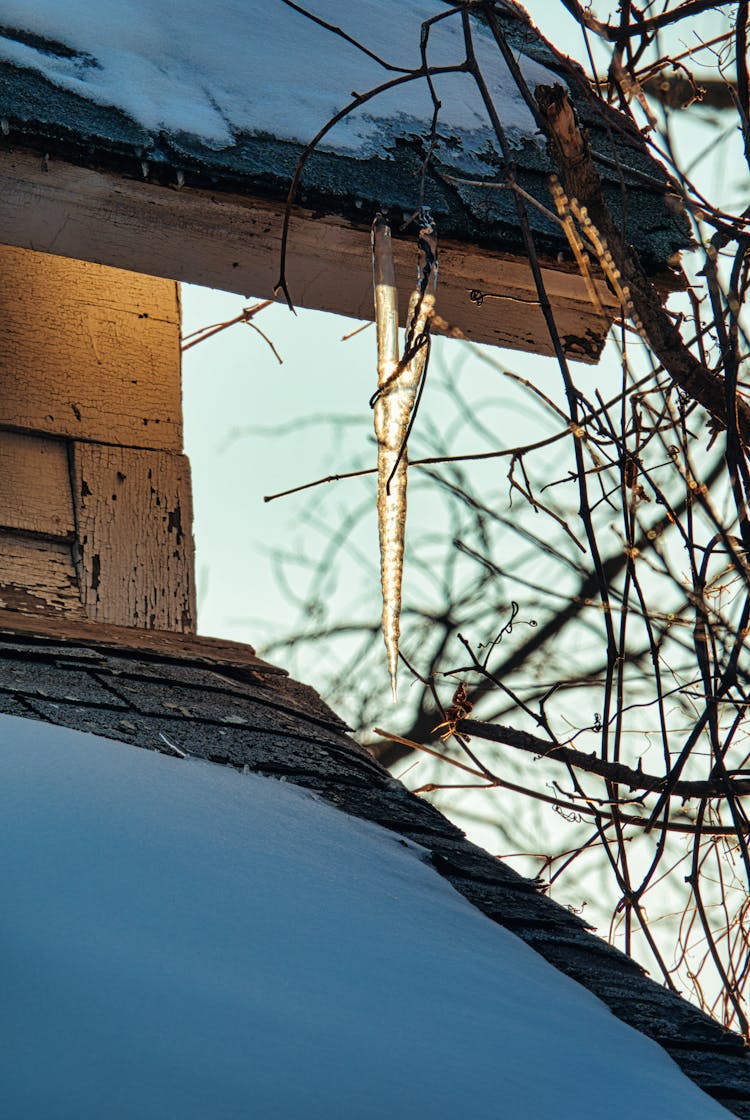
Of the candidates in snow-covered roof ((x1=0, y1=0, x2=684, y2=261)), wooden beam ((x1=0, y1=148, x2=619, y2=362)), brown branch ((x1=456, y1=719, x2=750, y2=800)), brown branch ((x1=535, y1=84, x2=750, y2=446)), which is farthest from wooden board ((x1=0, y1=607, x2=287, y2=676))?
brown branch ((x1=535, y1=84, x2=750, y2=446))

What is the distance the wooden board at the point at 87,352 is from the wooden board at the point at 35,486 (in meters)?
0.04

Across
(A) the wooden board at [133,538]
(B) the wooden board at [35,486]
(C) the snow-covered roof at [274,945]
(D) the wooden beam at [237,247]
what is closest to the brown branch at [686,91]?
(D) the wooden beam at [237,247]

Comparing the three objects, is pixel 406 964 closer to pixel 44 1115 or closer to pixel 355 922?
pixel 355 922

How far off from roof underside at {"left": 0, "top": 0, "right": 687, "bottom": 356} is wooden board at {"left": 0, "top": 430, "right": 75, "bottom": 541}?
1.78ft

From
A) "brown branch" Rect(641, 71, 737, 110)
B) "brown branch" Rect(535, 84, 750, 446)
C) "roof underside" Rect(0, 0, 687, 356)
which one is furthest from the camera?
"brown branch" Rect(535, 84, 750, 446)

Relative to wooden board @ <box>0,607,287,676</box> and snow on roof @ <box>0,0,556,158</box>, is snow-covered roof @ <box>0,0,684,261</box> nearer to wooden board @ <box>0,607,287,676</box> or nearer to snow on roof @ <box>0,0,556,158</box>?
snow on roof @ <box>0,0,556,158</box>

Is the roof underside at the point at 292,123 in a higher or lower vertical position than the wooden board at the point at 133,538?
higher

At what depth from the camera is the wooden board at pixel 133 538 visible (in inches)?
113

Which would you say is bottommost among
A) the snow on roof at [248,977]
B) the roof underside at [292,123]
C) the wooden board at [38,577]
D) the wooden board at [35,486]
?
the snow on roof at [248,977]

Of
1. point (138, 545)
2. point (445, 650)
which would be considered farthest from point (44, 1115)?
point (445, 650)

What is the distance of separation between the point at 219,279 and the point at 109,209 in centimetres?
29

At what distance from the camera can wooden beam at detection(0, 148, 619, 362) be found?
236 cm

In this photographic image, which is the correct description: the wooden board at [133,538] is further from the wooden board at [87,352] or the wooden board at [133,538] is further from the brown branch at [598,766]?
the brown branch at [598,766]

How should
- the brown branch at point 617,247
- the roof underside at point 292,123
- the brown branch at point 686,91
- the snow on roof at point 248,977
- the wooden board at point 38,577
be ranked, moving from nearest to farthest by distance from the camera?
the snow on roof at point 248,977 < the brown branch at point 686,91 < the roof underside at point 292,123 < the brown branch at point 617,247 < the wooden board at point 38,577
